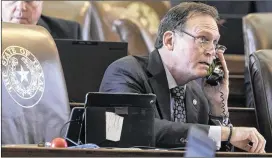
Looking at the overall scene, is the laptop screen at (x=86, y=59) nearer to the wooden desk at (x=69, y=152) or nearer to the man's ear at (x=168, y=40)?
the man's ear at (x=168, y=40)

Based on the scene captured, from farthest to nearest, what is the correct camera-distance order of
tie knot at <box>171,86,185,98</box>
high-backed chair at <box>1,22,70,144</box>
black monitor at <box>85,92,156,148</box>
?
tie knot at <box>171,86,185,98</box> < high-backed chair at <box>1,22,70,144</box> < black monitor at <box>85,92,156,148</box>

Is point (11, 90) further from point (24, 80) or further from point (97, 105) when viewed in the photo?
point (97, 105)

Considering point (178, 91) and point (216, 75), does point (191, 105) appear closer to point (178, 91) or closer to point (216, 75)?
point (178, 91)

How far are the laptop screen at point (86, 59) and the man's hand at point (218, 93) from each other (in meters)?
0.36

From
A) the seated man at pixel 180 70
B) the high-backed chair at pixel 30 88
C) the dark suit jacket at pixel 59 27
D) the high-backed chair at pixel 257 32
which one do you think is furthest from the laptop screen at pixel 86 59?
the dark suit jacket at pixel 59 27

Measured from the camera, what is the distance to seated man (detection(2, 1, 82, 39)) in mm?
2662

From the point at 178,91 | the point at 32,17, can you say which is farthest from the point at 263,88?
the point at 32,17

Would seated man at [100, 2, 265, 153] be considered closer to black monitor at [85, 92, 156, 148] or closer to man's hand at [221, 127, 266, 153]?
man's hand at [221, 127, 266, 153]

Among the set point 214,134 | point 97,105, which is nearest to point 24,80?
point 97,105

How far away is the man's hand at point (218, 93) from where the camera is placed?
7.15ft

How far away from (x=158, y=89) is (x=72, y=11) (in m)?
1.44

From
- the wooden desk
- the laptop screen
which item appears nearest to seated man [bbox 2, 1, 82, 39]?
the laptop screen

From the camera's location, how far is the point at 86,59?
238 centimetres

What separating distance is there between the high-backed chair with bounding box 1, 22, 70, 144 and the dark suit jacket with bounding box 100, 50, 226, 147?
0.18m
